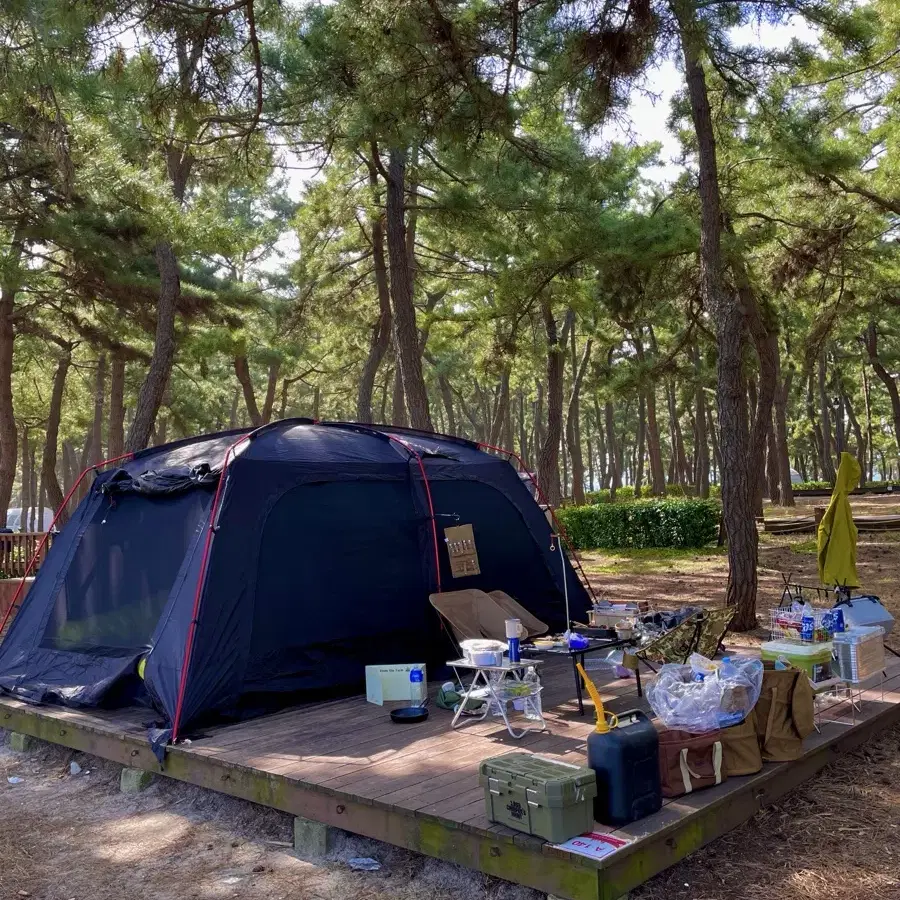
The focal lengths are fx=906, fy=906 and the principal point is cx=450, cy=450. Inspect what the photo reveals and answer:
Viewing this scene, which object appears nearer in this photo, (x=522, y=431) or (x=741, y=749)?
(x=741, y=749)

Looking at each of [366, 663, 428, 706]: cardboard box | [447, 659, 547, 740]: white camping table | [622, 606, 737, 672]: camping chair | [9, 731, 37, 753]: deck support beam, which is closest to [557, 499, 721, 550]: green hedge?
[622, 606, 737, 672]: camping chair

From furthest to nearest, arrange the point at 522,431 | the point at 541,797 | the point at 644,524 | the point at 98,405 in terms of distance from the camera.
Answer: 1. the point at 522,431
2. the point at 98,405
3. the point at 644,524
4. the point at 541,797

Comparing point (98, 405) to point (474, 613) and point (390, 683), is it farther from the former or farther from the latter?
point (390, 683)

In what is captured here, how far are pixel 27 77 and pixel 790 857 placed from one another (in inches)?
256

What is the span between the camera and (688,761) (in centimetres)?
430

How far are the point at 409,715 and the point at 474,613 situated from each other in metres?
1.33

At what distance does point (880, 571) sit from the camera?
12617 mm

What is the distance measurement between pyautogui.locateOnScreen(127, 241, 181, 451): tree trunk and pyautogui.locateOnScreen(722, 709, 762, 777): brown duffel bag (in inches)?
379

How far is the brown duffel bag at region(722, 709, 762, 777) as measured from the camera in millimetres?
4484

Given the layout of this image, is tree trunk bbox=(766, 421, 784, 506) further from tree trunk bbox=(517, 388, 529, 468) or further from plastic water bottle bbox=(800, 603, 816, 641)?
plastic water bottle bbox=(800, 603, 816, 641)

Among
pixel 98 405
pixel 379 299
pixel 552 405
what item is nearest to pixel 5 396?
pixel 379 299

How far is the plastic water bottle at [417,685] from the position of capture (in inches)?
237

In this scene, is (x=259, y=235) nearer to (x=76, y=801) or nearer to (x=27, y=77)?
(x=27, y=77)

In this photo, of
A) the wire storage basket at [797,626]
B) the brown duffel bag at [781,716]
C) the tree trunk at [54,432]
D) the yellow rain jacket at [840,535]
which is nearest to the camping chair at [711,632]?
the wire storage basket at [797,626]
